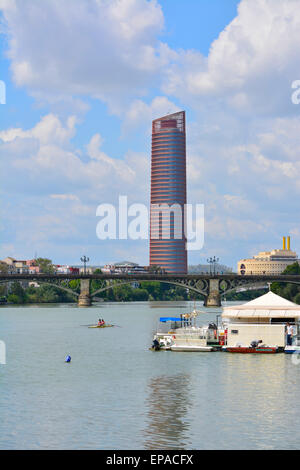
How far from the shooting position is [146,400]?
54219 mm

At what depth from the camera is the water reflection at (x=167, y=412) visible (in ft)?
134

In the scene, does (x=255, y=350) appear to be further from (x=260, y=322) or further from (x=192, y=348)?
(x=192, y=348)

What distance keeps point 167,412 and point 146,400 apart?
5319 millimetres

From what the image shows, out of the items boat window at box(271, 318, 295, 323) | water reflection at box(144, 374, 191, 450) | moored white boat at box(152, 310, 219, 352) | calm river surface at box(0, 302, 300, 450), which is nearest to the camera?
water reflection at box(144, 374, 191, 450)

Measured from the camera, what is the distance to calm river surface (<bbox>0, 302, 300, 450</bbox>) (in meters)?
41.7

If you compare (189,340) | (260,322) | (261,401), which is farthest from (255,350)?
(261,401)

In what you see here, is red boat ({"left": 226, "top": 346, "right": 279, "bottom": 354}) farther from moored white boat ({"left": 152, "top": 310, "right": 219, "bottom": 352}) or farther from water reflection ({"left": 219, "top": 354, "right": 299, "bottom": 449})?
water reflection ({"left": 219, "top": 354, "right": 299, "bottom": 449})

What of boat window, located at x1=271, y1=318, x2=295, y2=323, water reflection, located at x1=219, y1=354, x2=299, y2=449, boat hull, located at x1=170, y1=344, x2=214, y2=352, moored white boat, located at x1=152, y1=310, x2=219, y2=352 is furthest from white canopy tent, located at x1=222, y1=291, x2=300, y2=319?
water reflection, located at x1=219, y1=354, x2=299, y2=449

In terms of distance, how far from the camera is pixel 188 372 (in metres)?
70.3

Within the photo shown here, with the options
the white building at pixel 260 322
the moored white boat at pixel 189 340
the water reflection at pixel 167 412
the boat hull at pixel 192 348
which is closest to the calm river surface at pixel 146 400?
the water reflection at pixel 167 412

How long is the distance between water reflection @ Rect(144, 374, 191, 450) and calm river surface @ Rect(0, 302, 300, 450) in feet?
0.20
